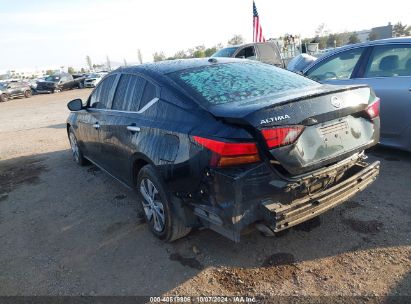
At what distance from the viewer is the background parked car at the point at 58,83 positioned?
104ft

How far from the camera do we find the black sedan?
2652 mm

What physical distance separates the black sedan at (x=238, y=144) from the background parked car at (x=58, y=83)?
100 ft

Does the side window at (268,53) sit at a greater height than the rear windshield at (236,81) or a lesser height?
lesser

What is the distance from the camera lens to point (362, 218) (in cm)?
369

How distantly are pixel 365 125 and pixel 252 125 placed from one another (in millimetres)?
1303

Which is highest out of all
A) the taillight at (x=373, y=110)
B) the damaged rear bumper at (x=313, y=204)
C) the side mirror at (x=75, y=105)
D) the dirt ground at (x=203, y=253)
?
the taillight at (x=373, y=110)

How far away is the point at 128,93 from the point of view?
13.6ft

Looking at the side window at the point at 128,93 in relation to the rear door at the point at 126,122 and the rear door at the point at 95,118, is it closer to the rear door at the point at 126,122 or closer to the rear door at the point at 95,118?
the rear door at the point at 126,122

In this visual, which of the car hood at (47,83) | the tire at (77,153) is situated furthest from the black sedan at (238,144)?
the car hood at (47,83)

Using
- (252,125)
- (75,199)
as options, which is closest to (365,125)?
(252,125)

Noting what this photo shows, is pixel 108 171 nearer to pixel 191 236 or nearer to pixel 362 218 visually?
pixel 191 236

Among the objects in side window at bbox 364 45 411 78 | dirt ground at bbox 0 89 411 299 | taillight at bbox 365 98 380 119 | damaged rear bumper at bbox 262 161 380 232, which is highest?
side window at bbox 364 45 411 78

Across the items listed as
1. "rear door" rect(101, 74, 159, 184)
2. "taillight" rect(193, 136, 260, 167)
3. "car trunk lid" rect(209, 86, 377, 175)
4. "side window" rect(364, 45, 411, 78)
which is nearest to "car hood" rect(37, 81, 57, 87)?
"rear door" rect(101, 74, 159, 184)

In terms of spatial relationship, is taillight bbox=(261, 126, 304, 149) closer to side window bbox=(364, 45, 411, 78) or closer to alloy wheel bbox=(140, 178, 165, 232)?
alloy wheel bbox=(140, 178, 165, 232)
